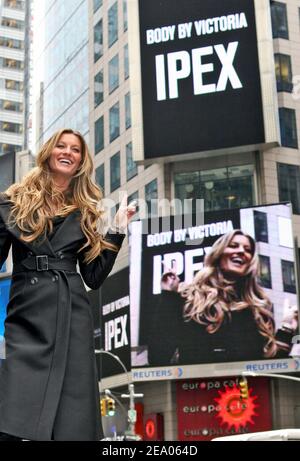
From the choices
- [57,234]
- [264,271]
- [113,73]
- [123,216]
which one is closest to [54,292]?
[57,234]

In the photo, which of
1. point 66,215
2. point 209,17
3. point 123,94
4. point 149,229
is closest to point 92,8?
point 123,94

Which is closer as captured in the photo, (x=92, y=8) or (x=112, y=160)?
(x=112, y=160)

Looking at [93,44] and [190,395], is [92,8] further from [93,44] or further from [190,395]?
[190,395]

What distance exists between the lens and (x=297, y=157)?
161 ft

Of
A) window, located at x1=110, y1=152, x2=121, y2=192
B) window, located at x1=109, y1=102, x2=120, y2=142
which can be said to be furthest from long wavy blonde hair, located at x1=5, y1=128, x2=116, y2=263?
window, located at x1=109, y1=102, x2=120, y2=142

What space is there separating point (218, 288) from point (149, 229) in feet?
19.4

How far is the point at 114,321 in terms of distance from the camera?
5084 centimetres

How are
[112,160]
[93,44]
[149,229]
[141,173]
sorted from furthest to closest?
[93,44]
[112,160]
[141,173]
[149,229]

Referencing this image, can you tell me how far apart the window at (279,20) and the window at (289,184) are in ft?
27.8

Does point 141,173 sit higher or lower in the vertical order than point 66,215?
higher

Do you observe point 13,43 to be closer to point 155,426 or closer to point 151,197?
point 151,197

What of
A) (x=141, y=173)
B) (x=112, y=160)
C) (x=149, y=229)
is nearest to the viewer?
(x=149, y=229)

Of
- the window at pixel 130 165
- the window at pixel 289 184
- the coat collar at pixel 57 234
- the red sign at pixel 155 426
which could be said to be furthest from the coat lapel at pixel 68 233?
the window at pixel 130 165

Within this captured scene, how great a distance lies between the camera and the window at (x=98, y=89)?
192 feet
